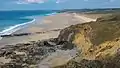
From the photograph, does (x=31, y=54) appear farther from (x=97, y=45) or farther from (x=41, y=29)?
(x=41, y=29)

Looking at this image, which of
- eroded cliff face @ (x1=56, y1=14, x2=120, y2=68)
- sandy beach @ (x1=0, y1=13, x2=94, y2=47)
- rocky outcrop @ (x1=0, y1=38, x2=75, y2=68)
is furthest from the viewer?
sandy beach @ (x1=0, y1=13, x2=94, y2=47)

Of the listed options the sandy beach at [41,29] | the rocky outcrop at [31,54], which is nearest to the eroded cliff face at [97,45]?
the rocky outcrop at [31,54]

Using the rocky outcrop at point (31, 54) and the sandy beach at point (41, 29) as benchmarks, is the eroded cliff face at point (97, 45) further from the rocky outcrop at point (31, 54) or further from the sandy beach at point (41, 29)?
the sandy beach at point (41, 29)

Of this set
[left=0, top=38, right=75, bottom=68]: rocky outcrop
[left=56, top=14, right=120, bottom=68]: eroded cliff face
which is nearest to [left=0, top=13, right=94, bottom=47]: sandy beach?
[left=0, top=38, right=75, bottom=68]: rocky outcrop

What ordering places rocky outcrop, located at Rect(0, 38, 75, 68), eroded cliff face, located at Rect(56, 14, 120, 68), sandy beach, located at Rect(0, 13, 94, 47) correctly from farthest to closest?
sandy beach, located at Rect(0, 13, 94, 47) → rocky outcrop, located at Rect(0, 38, 75, 68) → eroded cliff face, located at Rect(56, 14, 120, 68)

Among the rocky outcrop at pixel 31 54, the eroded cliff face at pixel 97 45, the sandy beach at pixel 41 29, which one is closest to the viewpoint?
the eroded cliff face at pixel 97 45

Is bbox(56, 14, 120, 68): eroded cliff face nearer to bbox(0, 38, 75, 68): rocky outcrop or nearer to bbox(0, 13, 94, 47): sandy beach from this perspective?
bbox(0, 38, 75, 68): rocky outcrop

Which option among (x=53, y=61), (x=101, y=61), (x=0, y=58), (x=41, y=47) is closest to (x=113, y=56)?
(x=101, y=61)

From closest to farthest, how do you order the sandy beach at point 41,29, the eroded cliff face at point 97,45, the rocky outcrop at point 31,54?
the eroded cliff face at point 97,45 < the rocky outcrop at point 31,54 < the sandy beach at point 41,29

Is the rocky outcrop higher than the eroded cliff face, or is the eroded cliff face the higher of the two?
the eroded cliff face

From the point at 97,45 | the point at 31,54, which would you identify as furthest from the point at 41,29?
the point at 97,45
